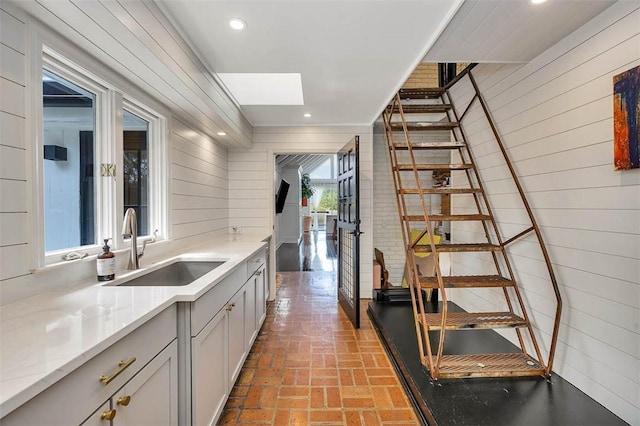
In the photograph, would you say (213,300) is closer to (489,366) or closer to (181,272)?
(181,272)

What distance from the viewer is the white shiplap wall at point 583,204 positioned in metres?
1.65

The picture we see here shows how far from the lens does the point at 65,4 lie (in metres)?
1.19

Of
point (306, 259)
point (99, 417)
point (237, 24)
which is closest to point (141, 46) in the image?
point (237, 24)

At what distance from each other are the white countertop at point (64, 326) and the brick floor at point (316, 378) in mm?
1025

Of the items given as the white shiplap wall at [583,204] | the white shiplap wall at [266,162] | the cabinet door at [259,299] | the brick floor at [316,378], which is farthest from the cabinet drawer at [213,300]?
the white shiplap wall at [583,204]

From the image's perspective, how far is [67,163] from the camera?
163 cm

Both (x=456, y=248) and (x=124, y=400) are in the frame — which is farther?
(x=456, y=248)

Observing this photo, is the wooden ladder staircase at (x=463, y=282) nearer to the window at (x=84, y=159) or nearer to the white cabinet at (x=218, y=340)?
the white cabinet at (x=218, y=340)

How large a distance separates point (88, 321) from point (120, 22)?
1273 mm

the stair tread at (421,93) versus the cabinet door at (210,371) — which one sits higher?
the stair tread at (421,93)

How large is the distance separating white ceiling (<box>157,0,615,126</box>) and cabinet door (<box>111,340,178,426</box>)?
71.3 inches

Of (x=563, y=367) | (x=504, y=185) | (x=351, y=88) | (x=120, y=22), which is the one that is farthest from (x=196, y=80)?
(x=563, y=367)

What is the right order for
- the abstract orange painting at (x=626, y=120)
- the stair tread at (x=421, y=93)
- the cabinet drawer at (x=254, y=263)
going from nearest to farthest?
the abstract orange painting at (x=626, y=120) → the cabinet drawer at (x=254, y=263) → the stair tread at (x=421, y=93)

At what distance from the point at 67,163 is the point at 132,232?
491 millimetres
